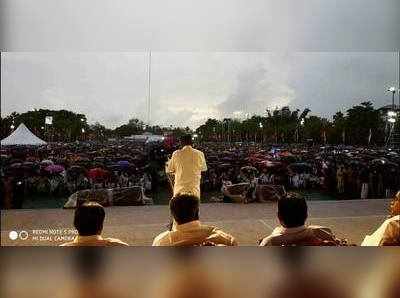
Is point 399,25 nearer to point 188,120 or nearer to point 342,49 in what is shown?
point 342,49

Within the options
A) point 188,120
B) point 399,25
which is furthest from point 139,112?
point 399,25

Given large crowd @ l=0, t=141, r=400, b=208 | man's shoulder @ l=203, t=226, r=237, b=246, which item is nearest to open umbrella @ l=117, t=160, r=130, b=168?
large crowd @ l=0, t=141, r=400, b=208

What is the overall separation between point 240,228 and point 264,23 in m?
2.14

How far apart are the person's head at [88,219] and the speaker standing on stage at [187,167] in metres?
1.85

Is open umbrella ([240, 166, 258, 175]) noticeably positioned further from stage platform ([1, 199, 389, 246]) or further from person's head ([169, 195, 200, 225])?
person's head ([169, 195, 200, 225])

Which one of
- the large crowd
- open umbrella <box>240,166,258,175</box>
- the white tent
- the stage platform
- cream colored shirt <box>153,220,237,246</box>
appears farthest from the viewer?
open umbrella <box>240,166,258,175</box>

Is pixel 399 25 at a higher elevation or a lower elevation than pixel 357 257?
higher

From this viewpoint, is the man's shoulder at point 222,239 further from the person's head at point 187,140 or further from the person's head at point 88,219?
the person's head at point 187,140

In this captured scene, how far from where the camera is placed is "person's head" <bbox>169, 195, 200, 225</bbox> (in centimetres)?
319

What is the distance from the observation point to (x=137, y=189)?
649 cm

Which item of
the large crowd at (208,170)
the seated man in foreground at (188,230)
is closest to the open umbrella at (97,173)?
the large crowd at (208,170)

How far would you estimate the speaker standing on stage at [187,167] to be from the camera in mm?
4883

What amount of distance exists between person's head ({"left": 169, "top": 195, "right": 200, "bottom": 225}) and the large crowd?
2.72 m

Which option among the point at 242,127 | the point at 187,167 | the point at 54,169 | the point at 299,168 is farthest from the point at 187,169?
the point at 299,168
